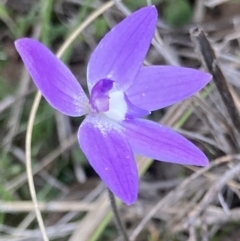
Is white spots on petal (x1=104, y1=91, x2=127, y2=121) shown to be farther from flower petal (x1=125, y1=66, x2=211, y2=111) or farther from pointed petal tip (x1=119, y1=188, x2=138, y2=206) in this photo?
pointed petal tip (x1=119, y1=188, x2=138, y2=206)

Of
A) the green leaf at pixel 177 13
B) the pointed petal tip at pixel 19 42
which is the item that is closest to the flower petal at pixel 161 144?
the pointed petal tip at pixel 19 42

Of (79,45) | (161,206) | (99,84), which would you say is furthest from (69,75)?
(79,45)

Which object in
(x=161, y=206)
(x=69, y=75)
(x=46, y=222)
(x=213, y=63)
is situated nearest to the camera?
(x=69, y=75)

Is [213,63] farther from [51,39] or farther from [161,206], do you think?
[51,39]

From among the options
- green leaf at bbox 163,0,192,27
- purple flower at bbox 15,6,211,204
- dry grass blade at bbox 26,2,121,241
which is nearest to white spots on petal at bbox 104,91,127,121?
purple flower at bbox 15,6,211,204

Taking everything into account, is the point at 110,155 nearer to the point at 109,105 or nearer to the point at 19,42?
the point at 109,105

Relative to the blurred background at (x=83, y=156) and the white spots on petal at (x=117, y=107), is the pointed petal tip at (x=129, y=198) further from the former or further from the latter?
the blurred background at (x=83, y=156)

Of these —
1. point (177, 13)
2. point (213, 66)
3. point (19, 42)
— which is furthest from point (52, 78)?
point (177, 13)
